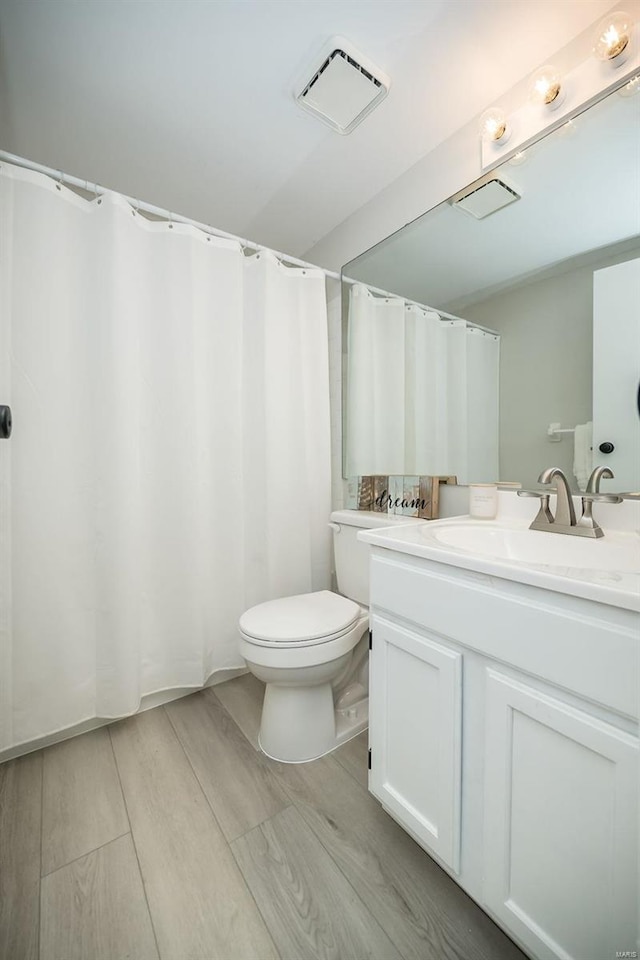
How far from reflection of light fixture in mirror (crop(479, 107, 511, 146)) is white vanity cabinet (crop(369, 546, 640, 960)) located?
134 cm

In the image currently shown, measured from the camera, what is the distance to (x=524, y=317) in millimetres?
1243

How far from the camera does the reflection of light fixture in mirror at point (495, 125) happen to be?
1.22 metres

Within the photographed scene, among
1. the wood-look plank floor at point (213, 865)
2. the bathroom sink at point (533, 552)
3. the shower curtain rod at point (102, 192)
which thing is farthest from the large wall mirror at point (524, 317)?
the wood-look plank floor at point (213, 865)

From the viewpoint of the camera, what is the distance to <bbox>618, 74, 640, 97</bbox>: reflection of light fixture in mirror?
982 mm

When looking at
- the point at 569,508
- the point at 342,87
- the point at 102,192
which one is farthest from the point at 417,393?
the point at 102,192

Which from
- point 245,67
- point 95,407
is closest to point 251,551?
point 95,407

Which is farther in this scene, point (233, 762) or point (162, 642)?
point (162, 642)

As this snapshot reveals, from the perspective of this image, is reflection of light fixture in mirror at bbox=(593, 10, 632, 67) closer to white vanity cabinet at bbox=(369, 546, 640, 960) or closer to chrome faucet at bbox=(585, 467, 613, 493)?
chrome faucet at bbox=(585, 467, 613, 493)

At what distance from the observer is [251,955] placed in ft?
2.57

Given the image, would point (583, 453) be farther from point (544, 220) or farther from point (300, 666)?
point (300, 666)

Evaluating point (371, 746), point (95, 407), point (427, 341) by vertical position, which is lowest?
point (371, 746)

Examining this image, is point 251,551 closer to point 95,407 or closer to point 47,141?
point 95,407

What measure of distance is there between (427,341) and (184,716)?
179cm

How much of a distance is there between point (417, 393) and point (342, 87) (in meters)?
1.03
